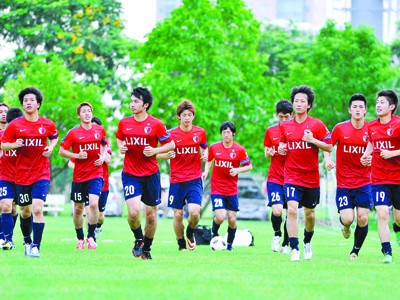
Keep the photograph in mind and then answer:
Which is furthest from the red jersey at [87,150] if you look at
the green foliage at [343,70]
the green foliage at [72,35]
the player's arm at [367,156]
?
the green foliage at [72,35]

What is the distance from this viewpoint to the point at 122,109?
5194 cm

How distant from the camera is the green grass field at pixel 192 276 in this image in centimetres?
1148

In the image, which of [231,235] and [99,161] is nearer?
[99,161]

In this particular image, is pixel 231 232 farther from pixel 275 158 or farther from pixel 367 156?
pixel 367 156

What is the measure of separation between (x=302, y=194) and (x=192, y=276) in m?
3.64

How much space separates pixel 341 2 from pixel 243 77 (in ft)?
76.4

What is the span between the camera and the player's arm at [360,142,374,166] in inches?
656

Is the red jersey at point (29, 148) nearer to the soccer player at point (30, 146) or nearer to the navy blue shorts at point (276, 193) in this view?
the soccer player at point (30, 146)

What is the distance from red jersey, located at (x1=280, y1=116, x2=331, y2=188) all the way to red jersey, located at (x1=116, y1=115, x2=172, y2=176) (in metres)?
1.76

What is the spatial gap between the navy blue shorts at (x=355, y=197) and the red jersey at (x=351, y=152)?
0.07 meters

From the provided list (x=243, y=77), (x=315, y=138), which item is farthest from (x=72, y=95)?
(x=315, y=138)

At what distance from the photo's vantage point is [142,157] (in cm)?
1653

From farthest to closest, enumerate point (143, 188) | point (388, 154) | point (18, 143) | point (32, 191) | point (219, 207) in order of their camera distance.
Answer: point (219, 207), point (32, 191), point (18, 143), point (143, 188), point (388, 154)

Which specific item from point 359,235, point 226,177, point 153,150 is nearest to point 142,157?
point 153,150
